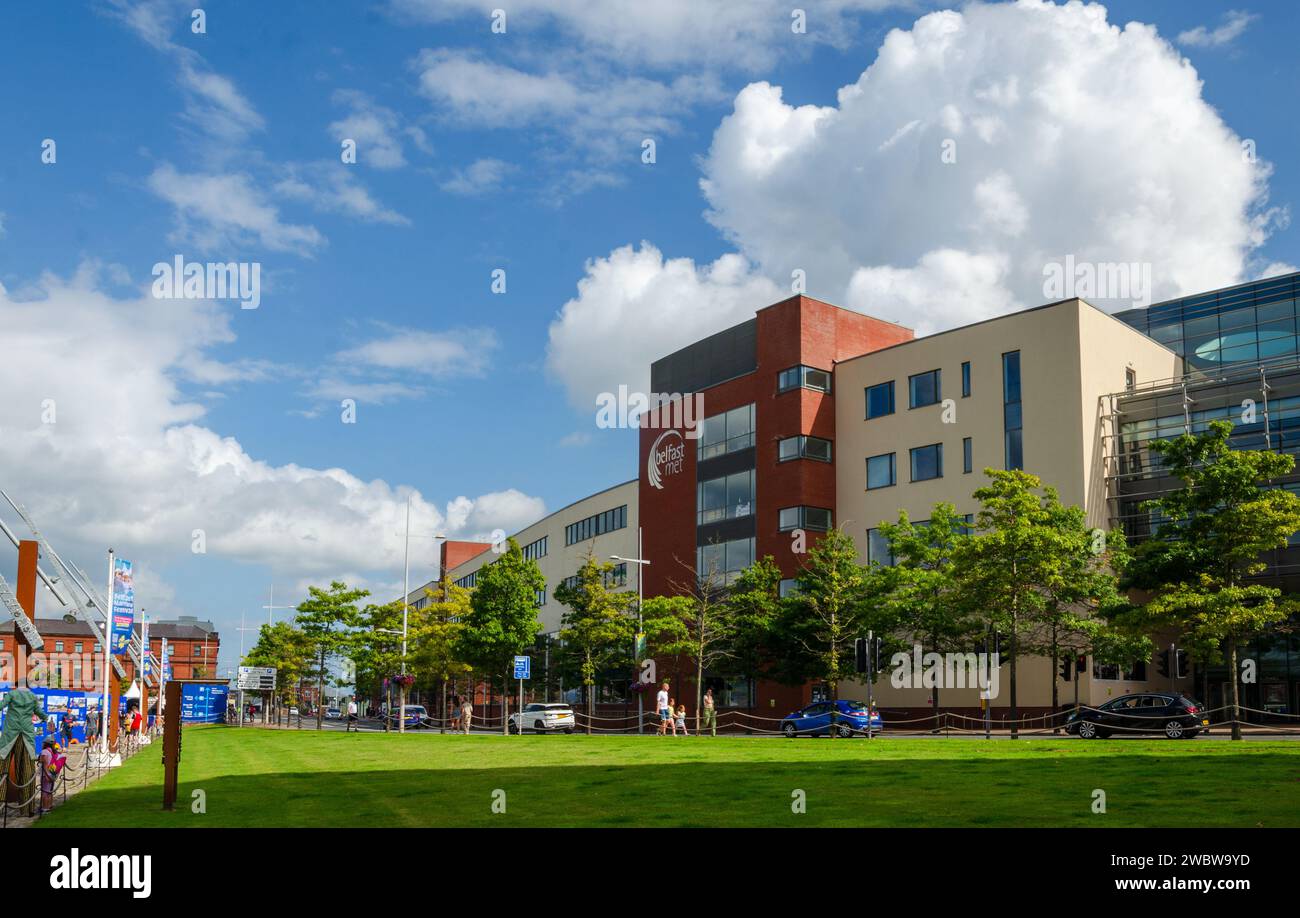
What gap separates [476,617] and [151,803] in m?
41.3

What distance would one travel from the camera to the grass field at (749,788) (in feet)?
47.8

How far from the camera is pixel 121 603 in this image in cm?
3831

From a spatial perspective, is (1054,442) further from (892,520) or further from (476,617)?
(476,617)

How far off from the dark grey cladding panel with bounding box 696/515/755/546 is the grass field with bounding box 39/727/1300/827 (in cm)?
3472

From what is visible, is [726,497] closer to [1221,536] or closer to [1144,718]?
[1221,536]

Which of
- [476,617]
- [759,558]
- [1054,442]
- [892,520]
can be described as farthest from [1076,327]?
[476,617]

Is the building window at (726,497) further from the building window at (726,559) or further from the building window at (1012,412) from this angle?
the building window at (1012,412)

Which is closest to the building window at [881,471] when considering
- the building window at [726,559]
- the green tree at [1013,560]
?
the building window at [726,559]

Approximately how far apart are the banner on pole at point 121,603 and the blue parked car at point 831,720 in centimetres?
2356

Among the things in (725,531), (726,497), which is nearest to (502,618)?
(725,531)

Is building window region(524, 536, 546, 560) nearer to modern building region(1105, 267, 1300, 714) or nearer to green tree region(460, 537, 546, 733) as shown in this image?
green tree region(460, 537, 546, 733)

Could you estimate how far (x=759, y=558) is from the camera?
206 feet

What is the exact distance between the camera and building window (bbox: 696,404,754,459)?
65625mm
